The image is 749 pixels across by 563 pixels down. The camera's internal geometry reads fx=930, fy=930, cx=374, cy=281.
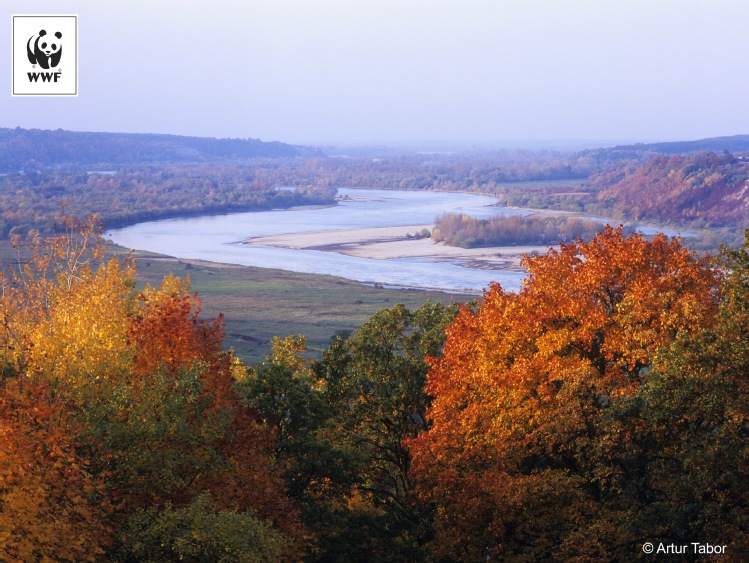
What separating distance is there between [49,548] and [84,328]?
875 cm

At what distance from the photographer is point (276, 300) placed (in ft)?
318

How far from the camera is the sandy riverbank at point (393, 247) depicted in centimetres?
12950

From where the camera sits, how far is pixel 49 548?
1648cm

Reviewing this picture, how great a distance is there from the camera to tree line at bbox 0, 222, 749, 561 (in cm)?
1784

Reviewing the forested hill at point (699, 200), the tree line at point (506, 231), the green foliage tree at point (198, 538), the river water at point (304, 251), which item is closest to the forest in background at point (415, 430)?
the green foliage tree at point (198, 538)

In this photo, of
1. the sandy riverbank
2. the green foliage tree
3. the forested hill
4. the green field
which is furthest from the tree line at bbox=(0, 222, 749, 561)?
the forested hill

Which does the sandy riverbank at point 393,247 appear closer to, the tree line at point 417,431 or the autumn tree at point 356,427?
the autumn tree at point 356,427

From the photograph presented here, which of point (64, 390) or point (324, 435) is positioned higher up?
point (64, 390)

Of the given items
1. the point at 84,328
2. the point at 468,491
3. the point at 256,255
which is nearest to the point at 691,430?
the point at 468,491

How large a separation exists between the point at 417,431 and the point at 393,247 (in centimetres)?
11348

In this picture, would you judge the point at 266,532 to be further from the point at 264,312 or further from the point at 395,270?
the point at 395,270

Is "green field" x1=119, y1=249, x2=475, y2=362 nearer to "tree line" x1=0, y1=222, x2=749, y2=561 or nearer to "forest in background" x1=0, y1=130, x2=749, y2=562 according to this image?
"forest in background" x1=0, y1=130, x2=749, y2=562

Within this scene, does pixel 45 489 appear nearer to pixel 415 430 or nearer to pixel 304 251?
pixel 415 430

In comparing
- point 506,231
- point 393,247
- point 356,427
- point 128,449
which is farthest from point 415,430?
point 506,231
